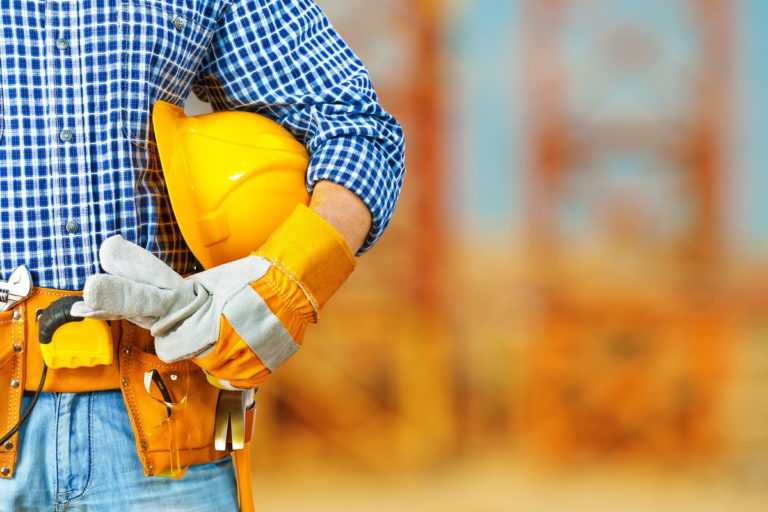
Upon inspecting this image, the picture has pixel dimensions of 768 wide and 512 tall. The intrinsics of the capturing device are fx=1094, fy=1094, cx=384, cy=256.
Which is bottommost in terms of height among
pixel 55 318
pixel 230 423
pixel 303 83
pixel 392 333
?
pixel 392 333

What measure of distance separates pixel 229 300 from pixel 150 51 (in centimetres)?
35

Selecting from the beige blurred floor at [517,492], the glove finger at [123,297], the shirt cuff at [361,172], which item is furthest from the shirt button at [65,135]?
the beige blurred floor at [517,492]

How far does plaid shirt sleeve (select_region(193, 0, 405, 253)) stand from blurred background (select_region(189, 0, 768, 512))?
4.93 m

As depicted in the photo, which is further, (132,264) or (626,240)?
(626,240)

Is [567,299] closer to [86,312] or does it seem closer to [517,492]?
[517,492]

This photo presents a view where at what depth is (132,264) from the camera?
1.26m

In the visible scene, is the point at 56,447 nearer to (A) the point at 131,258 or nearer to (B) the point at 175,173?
(A) the point at 131,258

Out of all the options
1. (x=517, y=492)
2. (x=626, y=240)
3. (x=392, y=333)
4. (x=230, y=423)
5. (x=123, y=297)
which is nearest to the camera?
(x=123, y=297)

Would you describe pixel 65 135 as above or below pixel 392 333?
above

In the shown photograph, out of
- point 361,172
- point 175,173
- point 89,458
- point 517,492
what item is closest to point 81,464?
point 89,458

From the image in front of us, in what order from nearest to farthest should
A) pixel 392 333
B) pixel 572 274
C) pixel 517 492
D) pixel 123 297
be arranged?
pixel 123 297 < pixel 517 492 < pixel 392 333 < pixel 572 274

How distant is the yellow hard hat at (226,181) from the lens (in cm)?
142

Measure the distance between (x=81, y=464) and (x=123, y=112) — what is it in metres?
0.44

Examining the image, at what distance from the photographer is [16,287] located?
52.6 inches
